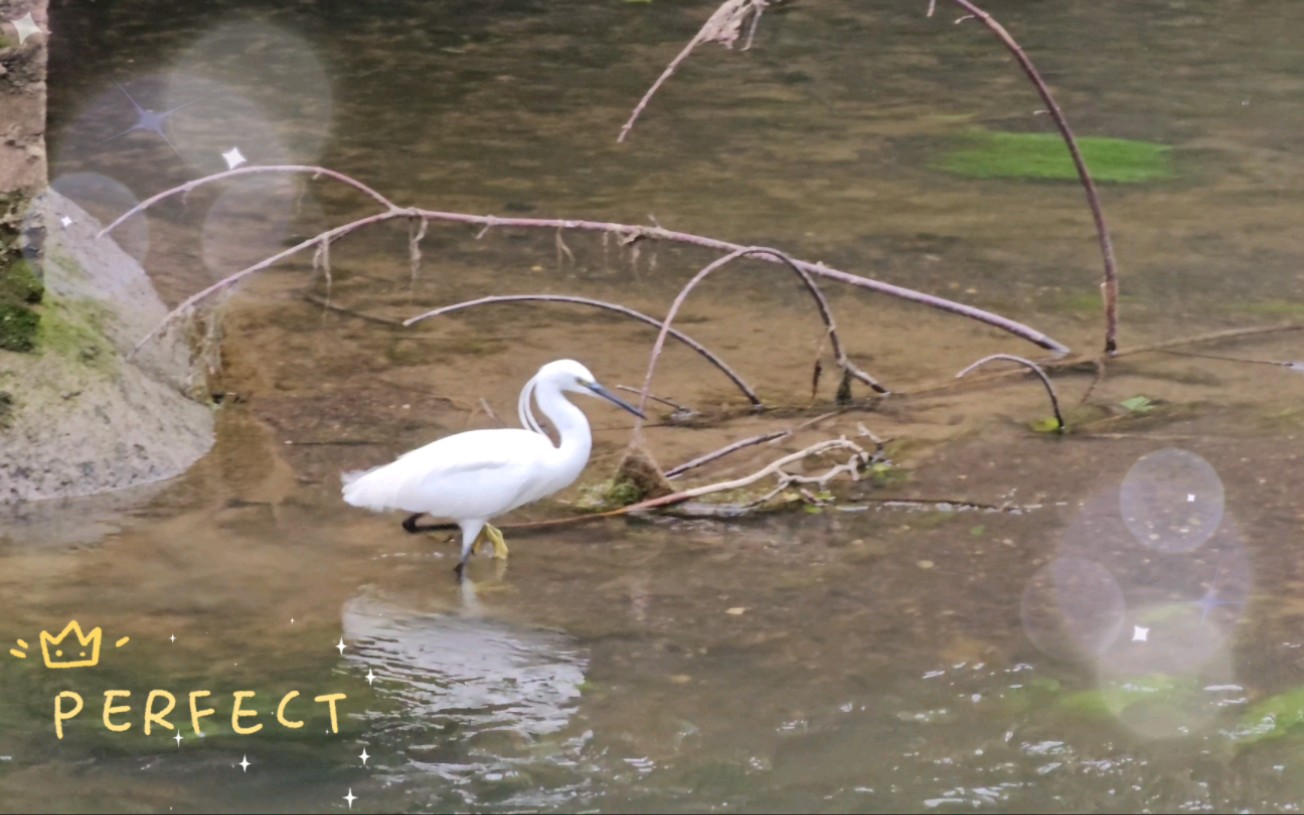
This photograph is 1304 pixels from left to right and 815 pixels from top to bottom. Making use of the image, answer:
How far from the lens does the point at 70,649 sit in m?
4.39

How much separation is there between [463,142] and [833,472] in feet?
19.2

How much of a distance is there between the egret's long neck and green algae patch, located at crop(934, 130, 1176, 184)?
16.6 ft

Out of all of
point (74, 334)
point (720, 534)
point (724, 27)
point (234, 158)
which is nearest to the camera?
point (724, 27)

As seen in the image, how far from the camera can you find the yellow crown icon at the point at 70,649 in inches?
170

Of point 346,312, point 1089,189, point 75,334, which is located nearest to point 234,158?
point 346,312

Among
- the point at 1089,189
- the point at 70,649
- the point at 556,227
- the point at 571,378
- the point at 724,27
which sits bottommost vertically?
the point at 70,649

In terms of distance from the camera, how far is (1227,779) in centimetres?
370

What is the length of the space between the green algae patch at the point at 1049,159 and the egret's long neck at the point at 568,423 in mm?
5064

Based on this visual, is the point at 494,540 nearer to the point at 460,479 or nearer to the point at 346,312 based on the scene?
the point at 460,479

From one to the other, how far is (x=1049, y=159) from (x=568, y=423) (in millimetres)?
5641

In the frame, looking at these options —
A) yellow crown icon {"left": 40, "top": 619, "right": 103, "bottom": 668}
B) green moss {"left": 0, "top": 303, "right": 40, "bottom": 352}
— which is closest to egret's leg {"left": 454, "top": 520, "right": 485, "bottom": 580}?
yellow crown icon {"left": 40, "top": 619, "right": 103, "bottom": 668}

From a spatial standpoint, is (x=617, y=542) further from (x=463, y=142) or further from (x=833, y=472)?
(x=463, y=142)

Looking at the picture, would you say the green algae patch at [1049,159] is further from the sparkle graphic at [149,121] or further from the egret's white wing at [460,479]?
→ the egret's white wing at [460,479]

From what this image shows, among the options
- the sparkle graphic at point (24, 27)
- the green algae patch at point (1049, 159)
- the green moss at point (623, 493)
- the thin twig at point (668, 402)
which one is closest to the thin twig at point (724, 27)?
the green moss at point (623, 493)
